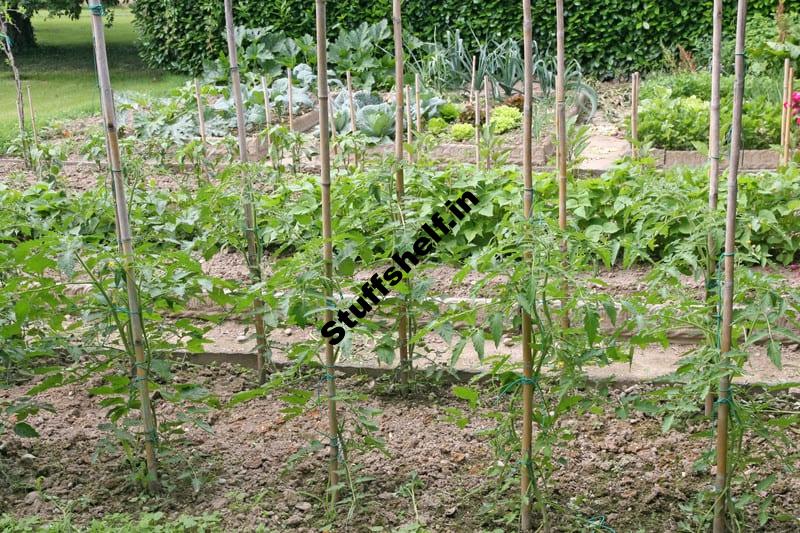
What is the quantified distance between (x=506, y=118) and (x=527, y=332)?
22.3 ft

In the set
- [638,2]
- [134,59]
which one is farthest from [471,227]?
[134,59]

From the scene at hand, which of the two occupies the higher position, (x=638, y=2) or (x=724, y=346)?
(x=638, y=2)

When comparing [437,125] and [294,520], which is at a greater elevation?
[437,125]

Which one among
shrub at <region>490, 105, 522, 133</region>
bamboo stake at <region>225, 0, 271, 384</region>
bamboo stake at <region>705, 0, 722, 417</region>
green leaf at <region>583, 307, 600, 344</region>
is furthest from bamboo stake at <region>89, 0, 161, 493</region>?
shrub at <region>490, 105, 522, 133</region>

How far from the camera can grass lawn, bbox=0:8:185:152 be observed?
13086 mm

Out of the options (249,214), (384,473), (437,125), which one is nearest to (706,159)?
(437,125)

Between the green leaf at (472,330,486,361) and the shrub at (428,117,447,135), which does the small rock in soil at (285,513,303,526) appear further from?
the shrub at (428,117,447,135)

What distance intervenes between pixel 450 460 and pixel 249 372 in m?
1.47

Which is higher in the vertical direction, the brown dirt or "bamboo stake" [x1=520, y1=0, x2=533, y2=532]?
"bamboo stake" [x1=520, y1=0, x2=533, y2=532]

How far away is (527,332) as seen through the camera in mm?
3203

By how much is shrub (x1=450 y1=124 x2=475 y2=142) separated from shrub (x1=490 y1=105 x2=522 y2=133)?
1.09ft

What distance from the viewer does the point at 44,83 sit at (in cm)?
1582

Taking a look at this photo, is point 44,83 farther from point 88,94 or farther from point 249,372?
point 249,372

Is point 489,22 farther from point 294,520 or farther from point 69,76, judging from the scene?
point 294,520
